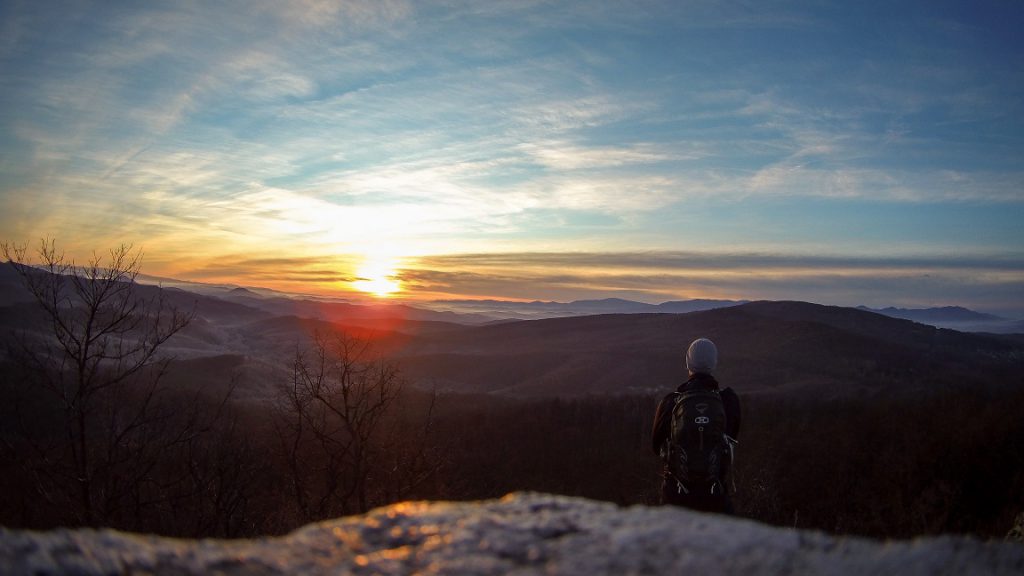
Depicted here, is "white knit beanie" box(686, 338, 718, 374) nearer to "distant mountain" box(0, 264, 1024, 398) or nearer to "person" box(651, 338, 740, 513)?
"person" box(651, 338, 740, 513)

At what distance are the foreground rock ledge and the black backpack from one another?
3.38 m

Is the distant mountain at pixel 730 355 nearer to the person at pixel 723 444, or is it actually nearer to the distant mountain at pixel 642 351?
the distant mountain at pixel 642 351

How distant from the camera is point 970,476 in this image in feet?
37.9

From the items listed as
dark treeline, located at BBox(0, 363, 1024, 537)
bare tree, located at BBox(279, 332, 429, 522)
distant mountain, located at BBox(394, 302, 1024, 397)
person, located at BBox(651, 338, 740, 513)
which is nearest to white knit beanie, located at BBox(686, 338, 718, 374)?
person, located at BBox(651, 338, 740, 513)

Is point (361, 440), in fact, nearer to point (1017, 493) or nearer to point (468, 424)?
point (1017, 493)

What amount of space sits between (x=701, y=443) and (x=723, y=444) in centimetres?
19

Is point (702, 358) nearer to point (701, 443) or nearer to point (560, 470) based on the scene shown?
point (701, 443)

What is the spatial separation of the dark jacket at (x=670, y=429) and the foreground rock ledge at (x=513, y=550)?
3205mm

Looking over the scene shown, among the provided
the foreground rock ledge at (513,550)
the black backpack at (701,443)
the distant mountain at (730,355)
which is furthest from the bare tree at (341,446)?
the distant mountain at (730,355)

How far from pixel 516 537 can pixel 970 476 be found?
572 inches

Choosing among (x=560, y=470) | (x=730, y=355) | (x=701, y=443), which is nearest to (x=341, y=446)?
(x=701, y=443)

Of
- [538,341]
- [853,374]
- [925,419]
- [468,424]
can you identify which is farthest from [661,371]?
[925,419]

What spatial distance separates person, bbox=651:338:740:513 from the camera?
15.1 ft

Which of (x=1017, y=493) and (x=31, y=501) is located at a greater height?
(x=1017, y=493)
